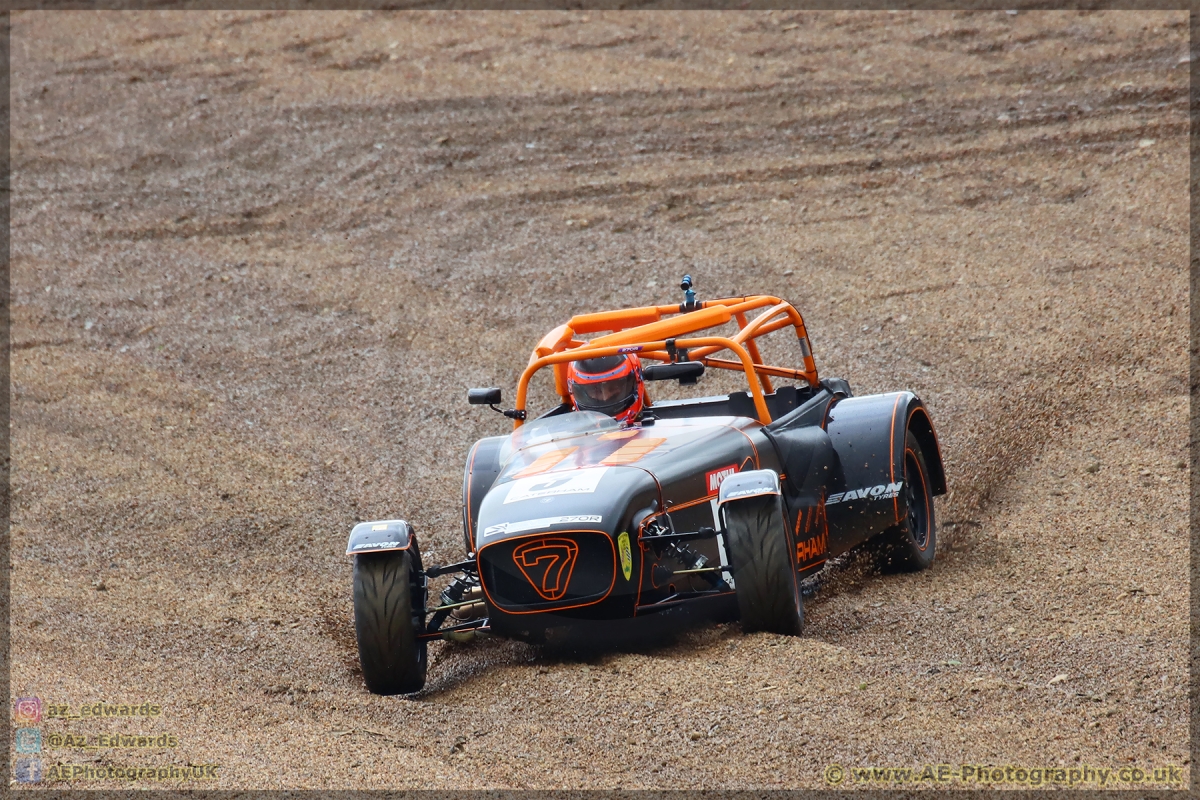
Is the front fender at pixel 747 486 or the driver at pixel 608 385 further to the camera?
the driver at pixel 608 385

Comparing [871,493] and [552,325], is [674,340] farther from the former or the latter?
[552,325]

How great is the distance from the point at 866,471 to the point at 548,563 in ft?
8.07

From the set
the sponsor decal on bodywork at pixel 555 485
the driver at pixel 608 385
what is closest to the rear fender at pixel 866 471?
the driver at pixel 608 385

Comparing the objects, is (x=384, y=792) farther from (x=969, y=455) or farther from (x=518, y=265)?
(x=518, y=265)

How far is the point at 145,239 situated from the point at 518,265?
473cm

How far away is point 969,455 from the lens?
9.26 metres

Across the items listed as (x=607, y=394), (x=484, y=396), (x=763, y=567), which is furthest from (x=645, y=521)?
(x=484, y=396)

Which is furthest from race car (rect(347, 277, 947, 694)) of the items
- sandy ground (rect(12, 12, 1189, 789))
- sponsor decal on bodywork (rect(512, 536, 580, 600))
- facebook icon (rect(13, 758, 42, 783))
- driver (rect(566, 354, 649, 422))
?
facebook icon (rect(13, 758, 42, 783))

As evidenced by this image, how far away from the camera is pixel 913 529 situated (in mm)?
7766

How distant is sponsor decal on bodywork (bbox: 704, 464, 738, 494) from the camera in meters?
6.38

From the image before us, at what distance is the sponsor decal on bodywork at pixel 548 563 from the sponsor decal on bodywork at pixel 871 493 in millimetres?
2165

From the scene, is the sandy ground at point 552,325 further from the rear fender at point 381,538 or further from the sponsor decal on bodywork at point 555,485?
the sponsor decal on bodywork at point 555,485

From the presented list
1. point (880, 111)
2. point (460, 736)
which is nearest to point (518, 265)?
point (880, 111)

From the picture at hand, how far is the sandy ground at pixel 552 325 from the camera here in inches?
205
